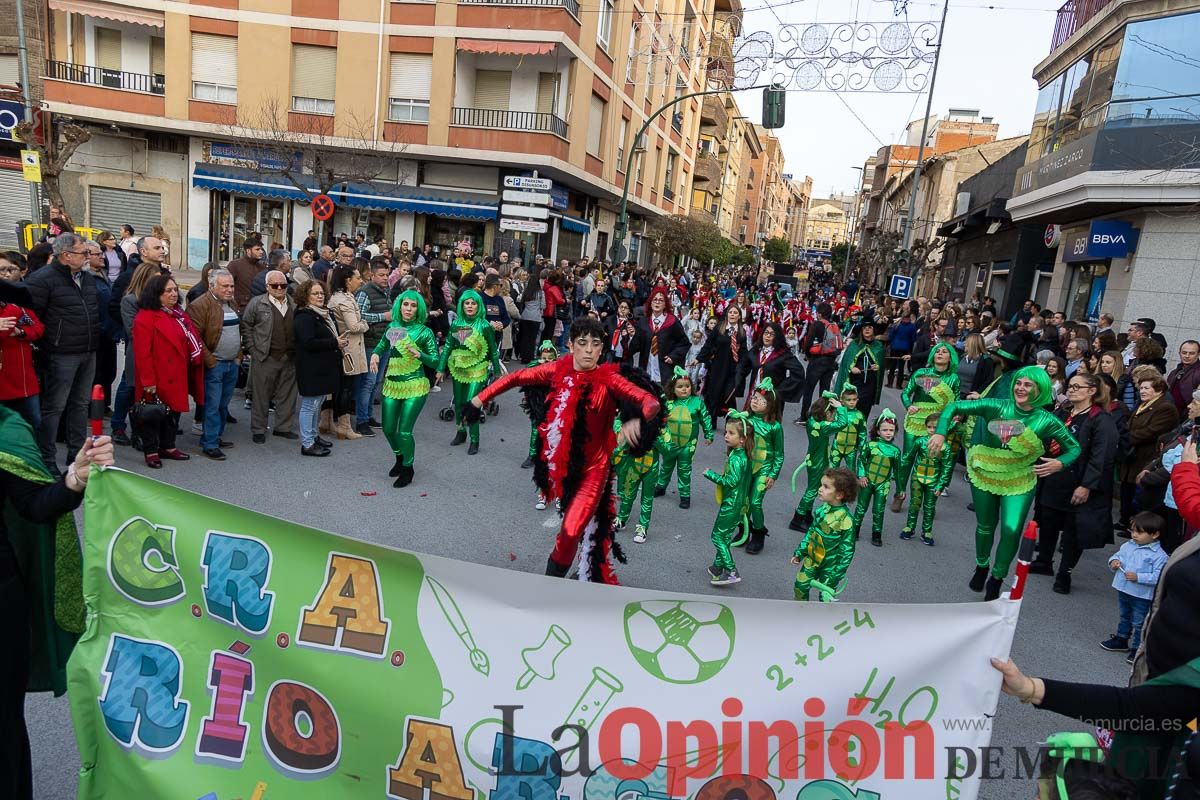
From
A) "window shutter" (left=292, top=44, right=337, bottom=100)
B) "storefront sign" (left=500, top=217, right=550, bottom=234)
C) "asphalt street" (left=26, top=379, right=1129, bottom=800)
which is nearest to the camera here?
"asphalt street" (left=26, top=379, right=1129, bottom=800)

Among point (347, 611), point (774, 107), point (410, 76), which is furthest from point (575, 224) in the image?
point (347, 611)

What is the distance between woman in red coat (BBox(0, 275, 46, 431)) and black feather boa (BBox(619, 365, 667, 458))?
4307 millimetres

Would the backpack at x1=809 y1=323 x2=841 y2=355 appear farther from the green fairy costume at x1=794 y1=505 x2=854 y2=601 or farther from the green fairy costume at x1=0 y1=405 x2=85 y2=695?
the green fairy costume at x1=0 y1=405 x2=85 y2=695

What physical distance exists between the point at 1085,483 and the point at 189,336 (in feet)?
25.2

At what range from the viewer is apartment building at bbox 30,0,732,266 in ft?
75.6

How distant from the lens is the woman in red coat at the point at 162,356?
6.54 metres

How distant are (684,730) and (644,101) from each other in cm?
3423

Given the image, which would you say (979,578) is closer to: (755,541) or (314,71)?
(755,541)

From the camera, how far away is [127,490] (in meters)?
2.67

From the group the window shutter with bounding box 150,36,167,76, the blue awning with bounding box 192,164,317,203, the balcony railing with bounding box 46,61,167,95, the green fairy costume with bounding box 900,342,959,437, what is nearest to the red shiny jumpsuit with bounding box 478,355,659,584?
the green fairy costume with bounding box 900,342,959,437

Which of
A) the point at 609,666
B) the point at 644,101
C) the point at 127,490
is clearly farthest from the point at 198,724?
the point at 644,101

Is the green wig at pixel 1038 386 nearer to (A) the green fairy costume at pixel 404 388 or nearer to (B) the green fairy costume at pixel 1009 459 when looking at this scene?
(B) the green fairy costume at pixel 1009 459

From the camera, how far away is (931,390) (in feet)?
26.3

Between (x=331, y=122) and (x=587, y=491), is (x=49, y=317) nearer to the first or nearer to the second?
(x=587, y=491)
